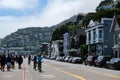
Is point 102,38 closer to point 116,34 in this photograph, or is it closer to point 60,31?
point 116,34

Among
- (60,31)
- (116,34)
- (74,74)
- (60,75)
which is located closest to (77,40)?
(116,34)

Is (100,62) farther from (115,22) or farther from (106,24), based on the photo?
(106,24)

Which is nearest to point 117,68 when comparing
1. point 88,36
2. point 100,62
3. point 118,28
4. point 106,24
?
point 100,62

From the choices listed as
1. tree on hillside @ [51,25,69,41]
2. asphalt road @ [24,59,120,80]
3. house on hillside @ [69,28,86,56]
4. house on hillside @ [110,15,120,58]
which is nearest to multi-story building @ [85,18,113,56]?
house on hillside @ [110,15,120,58]

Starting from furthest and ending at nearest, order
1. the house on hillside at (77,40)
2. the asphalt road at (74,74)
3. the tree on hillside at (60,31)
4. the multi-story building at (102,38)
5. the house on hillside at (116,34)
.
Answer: the tree on hillside at (60,31) → the house on hillside at (77,40) → the multi-story building at (102,38) → the house on hillside at (116,34) → the asphalt road at (74,74)

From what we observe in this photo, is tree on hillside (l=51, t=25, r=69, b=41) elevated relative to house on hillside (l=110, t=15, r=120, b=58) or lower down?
elevated

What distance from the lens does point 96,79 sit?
1067 inches

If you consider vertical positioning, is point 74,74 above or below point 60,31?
below

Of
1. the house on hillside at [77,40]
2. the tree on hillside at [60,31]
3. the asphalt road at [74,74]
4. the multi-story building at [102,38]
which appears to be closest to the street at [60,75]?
the asphalt road at [74,74]

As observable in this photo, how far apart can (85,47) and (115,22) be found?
27321mm

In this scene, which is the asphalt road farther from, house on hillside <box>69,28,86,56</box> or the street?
house on hillside <box>69,28,86,56</box>

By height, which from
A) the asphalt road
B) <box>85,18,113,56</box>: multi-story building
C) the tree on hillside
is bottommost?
the asphalt road

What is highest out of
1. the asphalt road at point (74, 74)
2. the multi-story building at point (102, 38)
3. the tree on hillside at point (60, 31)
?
the tree on hillside at point (60, 31)

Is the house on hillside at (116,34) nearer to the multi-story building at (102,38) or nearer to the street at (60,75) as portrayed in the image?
the multi-story building at (102,38)
